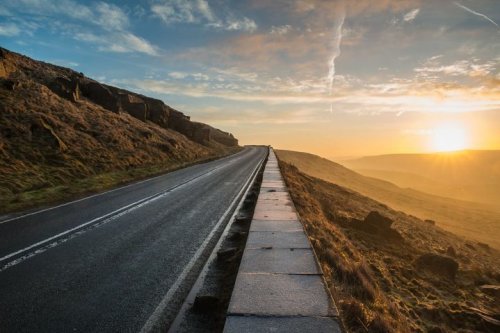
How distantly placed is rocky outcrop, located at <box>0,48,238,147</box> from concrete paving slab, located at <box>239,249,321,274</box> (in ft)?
102

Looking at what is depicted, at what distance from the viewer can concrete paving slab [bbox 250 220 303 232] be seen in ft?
30.4

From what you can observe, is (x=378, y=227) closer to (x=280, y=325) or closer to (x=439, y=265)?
(x=439, y=265)

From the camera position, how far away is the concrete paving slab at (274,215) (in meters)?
10.7

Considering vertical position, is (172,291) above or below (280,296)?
below

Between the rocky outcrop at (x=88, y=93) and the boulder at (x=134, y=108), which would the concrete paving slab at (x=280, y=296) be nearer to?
the rocky outcrop at (x=88, y=93)

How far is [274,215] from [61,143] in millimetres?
19700

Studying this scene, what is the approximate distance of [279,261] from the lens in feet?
21.7

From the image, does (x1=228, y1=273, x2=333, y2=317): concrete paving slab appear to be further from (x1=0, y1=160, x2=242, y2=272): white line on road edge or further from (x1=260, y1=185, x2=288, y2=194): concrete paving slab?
(x1=260, y1=185, x2=288, y2=194): concrete paving slab

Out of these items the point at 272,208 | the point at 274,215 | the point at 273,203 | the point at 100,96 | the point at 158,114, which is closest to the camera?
the point at 274,215

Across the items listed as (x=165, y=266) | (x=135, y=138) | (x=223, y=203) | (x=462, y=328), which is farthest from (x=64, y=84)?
(x=462, y=328)

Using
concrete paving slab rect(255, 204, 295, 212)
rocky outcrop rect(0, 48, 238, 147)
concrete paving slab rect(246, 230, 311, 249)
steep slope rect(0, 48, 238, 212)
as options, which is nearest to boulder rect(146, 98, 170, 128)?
Answer: rocky outcrop rect(0, 48, 238, 147)

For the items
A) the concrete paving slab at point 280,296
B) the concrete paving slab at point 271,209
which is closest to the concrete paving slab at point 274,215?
the concrete paving slab at point 271,209

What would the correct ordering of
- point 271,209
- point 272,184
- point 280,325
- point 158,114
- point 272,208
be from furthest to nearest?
point 158,114 < point 272,184 < point 272,208 < point 271,209 < point 280,325

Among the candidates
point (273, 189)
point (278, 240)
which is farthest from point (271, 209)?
point (273, 189)
